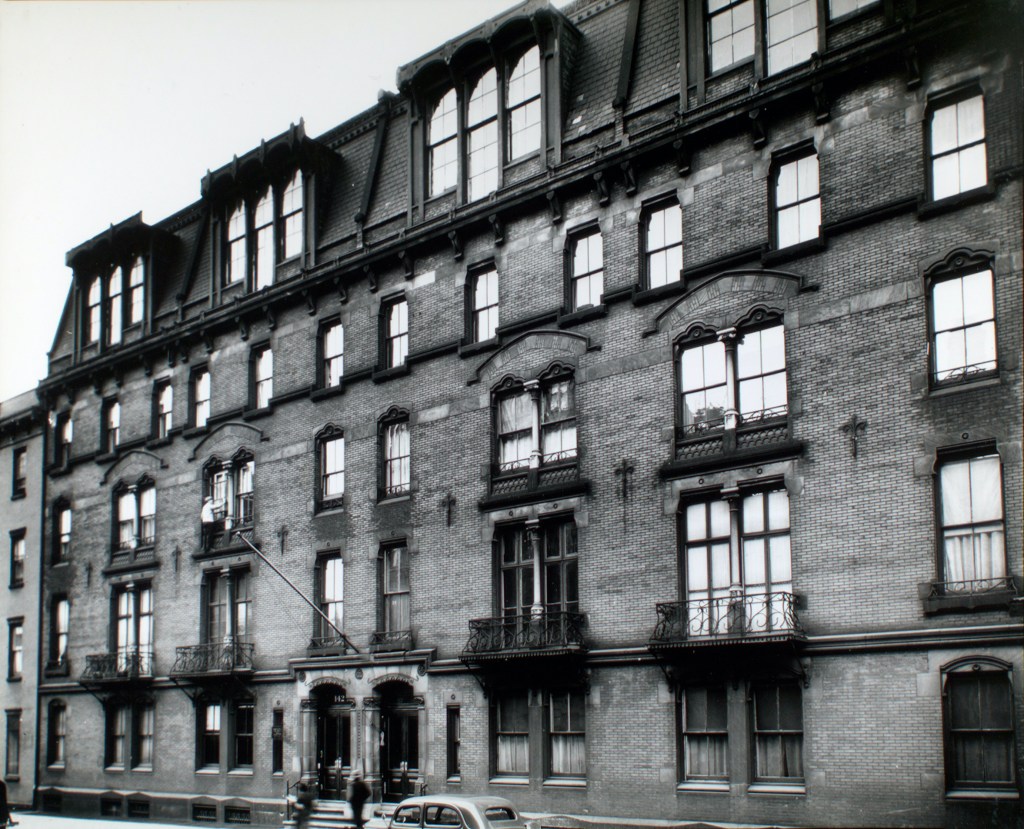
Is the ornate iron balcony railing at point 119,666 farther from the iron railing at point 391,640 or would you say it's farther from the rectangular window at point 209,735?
the iron railing at point 391,640

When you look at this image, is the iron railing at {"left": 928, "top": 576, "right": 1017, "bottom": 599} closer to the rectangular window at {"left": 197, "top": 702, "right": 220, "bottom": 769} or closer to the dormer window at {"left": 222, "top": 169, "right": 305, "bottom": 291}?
the dormer window at {"left": 222, "top": 169, "right": 305, "bottom": 291}

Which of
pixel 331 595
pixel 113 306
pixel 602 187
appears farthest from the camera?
pixel 113 306

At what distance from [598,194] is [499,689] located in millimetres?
11028

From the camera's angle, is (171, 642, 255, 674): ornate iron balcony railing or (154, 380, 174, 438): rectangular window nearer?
(171, 642, 255, 674): ornate iron balcony railing

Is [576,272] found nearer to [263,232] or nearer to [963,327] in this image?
[963,327]

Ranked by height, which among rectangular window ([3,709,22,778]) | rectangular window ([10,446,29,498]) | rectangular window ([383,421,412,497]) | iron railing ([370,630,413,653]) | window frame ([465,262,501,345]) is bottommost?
rectangular window ([3,709,22,778])

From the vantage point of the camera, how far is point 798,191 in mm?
23266

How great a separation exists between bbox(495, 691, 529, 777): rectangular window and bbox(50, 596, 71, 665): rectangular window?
1930cm

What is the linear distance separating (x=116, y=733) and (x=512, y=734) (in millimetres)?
16548

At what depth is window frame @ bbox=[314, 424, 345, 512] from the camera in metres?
31.1

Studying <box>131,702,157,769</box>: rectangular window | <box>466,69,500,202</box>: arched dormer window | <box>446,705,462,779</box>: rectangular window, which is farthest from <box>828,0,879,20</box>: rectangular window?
<box>131,702,157,769</box>: rectangular window

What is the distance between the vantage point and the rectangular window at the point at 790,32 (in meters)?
23.4

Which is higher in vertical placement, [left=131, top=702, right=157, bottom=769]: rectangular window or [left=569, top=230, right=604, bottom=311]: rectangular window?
[left=569, top=230, right=604, bottom=311]: rectangular window

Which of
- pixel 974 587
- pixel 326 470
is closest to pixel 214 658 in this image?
pixel 326 470
